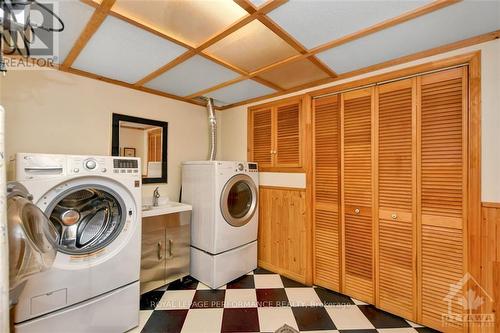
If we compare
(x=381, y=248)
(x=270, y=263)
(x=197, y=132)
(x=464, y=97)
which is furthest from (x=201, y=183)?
(x=464, y=97)

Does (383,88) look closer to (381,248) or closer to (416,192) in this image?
(416,192)

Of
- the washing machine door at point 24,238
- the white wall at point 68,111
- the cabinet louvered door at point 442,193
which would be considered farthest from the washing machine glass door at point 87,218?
the cabinet louvered door at point 442,193

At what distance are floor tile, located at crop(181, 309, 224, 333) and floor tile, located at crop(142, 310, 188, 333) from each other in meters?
0.05

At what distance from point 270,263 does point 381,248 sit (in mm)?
1193

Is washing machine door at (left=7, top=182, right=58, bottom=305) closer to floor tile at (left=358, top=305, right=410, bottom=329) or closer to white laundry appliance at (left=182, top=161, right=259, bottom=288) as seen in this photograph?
white laundry appliance at (left=182, top=161, right=259, bottom=288)

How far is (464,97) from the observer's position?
1.54 m

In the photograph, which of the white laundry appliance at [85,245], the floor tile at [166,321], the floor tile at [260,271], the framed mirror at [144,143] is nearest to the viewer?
the white laundry appliance at [85,245]

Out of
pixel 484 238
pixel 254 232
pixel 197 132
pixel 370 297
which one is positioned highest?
pixel 197 132

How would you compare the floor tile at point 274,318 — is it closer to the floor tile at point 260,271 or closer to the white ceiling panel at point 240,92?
the floor tile at point 260,271

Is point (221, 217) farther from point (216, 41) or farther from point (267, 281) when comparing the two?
point (216, 41)

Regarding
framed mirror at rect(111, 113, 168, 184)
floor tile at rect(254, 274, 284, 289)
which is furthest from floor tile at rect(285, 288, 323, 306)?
framed mirror at rect(111, 113, 168, 184)

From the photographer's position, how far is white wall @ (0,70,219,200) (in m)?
1.73

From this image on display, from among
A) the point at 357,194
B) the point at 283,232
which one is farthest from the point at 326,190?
the point at 283,232

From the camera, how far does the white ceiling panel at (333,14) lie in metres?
1.17
